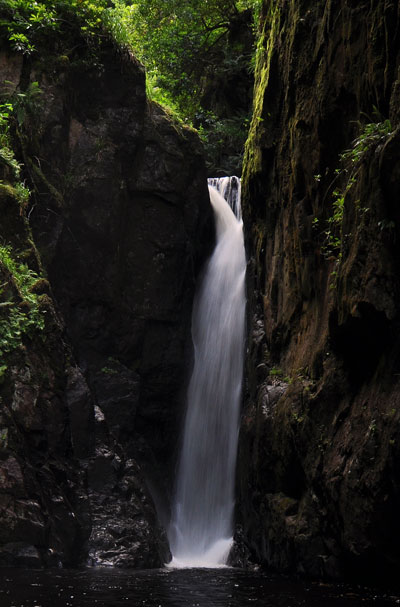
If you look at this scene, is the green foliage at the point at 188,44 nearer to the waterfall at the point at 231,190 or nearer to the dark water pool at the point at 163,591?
the waterfall at the point at 231,190

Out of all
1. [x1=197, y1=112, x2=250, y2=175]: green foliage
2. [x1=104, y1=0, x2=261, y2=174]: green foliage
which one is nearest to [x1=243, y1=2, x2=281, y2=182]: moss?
[x1=197, y1=112, x2=250, y2=175]: green foliage

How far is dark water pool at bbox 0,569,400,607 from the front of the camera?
570cm

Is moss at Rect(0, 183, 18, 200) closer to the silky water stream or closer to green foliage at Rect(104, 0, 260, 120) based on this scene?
the silky water stream

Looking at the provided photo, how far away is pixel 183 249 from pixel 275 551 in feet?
22.1

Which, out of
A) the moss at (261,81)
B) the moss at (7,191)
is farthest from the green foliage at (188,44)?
the moss at (7,191)

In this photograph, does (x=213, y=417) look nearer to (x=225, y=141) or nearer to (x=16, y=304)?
(x=16, y=304)

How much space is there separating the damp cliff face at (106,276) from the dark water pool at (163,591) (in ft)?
7.04

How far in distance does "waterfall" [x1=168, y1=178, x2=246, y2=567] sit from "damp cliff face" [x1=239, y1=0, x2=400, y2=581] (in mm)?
913

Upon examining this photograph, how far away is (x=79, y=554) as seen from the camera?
9.18 m

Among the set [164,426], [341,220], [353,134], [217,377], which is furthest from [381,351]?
[164,426]

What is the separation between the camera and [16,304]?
31.6 ft

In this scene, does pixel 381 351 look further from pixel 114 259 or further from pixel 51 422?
pixel 114 259

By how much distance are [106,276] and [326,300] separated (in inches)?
228

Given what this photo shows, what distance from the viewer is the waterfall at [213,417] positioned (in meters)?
11.5
